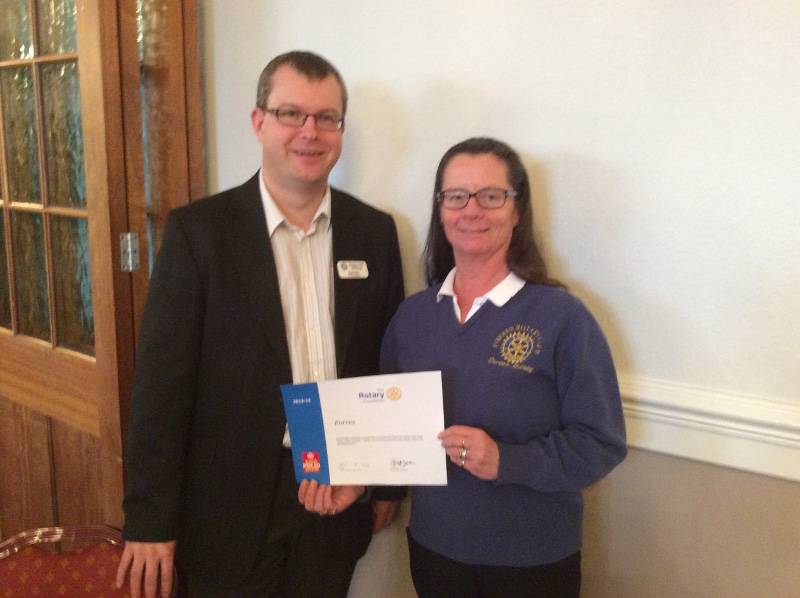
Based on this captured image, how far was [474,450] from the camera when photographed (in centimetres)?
121

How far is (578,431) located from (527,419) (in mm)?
99

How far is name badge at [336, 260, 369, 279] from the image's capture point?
4.97 ft

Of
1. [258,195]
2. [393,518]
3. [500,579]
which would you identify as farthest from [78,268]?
[500,579]

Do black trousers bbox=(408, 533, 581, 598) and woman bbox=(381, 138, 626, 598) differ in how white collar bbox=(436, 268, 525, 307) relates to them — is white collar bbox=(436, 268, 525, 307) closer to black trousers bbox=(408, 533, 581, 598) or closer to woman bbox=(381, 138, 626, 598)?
woman bbox=(381, 138, 626, 598)

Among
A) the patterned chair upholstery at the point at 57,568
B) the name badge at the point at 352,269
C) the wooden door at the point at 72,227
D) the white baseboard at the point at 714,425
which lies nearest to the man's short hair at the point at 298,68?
the name badge at the point at 352,269

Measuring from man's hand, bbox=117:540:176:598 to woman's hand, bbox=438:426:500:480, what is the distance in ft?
2.27

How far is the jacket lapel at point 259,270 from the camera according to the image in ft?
4.60

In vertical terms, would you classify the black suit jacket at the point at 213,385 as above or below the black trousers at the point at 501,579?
above

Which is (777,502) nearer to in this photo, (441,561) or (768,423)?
(768,423)

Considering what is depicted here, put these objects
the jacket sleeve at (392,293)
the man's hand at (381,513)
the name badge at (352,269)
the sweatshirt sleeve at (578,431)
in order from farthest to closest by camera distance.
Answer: the man's hand at (381,513) < the jacket sleeve at (392,293) < the name badge at (352,269) < the sweatshirt sleeve at (578,431)

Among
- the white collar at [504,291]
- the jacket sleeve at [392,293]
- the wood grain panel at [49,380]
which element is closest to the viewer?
the white collar at [504,291]

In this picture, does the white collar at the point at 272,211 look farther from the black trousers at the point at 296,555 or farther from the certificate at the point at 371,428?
the black trousers at the point at 296,555

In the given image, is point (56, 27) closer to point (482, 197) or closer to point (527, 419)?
point (482, 197)

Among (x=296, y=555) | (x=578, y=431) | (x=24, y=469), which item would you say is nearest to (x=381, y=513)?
(x=296, y=555)
